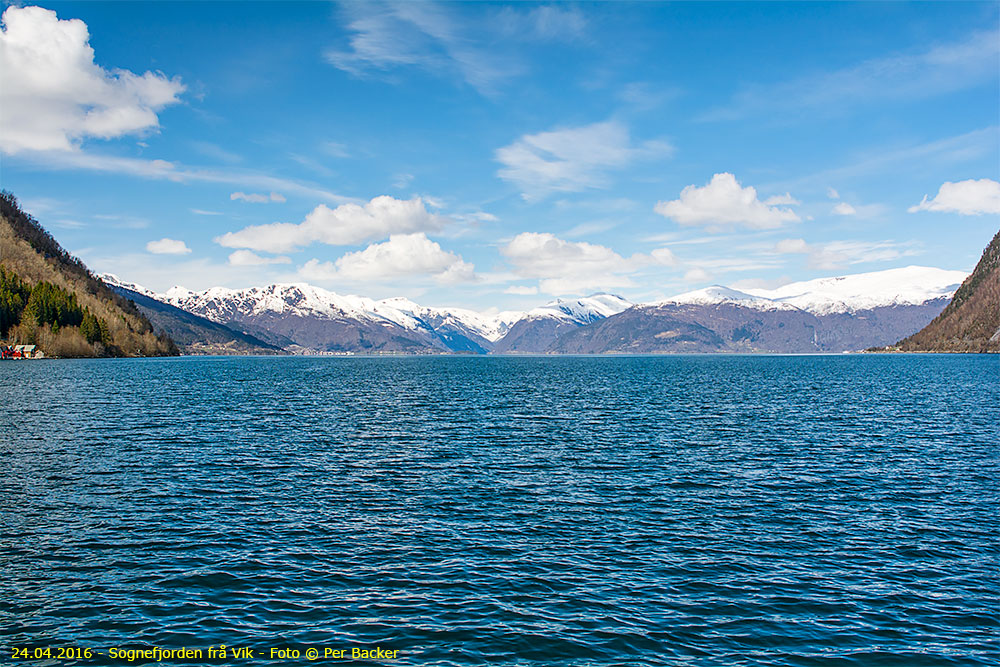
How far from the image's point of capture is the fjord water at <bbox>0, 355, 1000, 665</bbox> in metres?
22.9

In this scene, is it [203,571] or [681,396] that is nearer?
[203,571]

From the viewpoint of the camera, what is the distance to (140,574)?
28219 mm

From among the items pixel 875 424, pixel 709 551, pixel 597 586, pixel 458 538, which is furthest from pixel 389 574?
pixel 875 424

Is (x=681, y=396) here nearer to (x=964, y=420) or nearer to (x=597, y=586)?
(x=964, y=420)

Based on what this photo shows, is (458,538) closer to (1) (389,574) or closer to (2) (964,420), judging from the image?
(1) (389,574)

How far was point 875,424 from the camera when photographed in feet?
262

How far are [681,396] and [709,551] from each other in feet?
319

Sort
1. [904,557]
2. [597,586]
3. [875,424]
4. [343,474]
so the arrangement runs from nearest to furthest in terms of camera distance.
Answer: [597,586] < [904,557] < [343,474] < [875,424]

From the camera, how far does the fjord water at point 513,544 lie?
2291 cm

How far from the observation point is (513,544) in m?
32.8

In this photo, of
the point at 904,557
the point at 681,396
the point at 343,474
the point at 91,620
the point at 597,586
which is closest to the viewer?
the point at 91,620

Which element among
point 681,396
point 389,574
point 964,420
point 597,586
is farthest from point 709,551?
point 681,396

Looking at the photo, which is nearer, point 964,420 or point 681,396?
point 964,420

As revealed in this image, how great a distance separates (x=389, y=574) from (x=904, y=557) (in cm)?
2332
